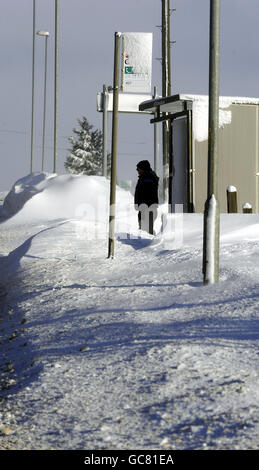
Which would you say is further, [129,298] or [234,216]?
[234,216]

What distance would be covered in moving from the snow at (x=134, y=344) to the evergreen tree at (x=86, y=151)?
75.7 metres

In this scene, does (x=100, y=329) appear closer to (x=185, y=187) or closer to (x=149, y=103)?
(x=185, y=187)

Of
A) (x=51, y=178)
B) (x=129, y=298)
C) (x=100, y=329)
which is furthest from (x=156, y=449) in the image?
(x=51, y=178)

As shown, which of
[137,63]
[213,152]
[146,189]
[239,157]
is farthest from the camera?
[137,63]

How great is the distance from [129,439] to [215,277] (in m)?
5.71

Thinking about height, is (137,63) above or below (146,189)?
above

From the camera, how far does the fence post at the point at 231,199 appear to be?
18.8 meters

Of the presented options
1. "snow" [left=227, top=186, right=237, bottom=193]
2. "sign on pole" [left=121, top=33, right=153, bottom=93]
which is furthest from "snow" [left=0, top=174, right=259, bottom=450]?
"sign on pole" [left=121, top=33, right=153, bottom=93]

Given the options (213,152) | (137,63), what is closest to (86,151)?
(137,63)

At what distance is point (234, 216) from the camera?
15.5 m

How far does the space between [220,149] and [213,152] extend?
30.2 feet

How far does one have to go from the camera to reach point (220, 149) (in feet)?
66.1

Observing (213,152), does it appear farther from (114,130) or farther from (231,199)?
(231,199)

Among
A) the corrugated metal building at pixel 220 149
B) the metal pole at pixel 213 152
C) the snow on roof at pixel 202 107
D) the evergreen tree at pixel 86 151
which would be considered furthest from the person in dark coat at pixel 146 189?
the evergreen tree at pixel 86 151
